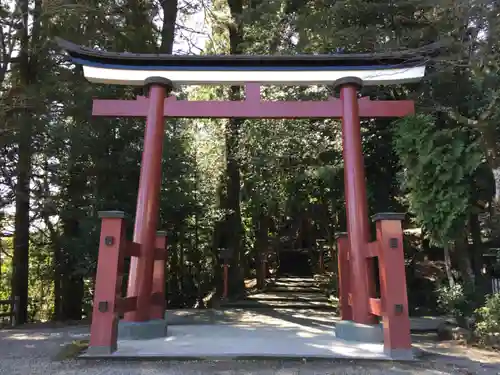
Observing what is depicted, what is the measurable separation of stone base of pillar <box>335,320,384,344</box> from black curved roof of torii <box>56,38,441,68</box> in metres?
3.88

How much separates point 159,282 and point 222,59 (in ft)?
12.2

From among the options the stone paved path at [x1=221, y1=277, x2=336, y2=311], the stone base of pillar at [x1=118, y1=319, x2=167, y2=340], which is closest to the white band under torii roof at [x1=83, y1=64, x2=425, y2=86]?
the stone base of pillar at [x1=118, y1=319, x2=167, y2=340]

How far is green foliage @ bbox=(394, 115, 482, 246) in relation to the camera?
21.8ft

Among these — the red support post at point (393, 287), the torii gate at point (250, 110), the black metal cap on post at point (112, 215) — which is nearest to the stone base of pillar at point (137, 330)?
the torii gate at point (250, 110)

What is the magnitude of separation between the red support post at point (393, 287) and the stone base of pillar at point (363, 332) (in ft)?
2.44

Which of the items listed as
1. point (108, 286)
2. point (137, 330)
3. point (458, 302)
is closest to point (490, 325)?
point (458, 302)

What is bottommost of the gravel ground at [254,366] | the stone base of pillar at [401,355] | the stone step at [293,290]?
the gravel ground at [254,366]

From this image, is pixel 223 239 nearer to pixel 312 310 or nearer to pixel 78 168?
pixel 312 310

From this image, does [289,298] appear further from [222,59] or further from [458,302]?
[222,59]

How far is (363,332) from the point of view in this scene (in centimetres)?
571

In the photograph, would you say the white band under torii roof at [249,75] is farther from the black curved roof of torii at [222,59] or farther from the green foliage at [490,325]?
the green foliage at [490,325]

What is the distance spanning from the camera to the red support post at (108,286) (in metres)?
4.88

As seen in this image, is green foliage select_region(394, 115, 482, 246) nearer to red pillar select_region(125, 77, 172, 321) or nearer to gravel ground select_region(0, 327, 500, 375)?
gravel ground select_region(0, 327, 500, 375)

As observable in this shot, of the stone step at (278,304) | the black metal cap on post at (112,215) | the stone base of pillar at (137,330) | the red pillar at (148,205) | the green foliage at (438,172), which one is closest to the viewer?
the black metal cap on post at (112,215)
